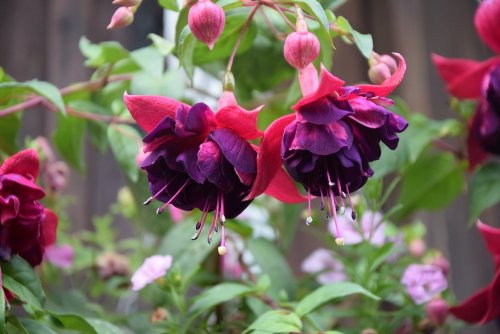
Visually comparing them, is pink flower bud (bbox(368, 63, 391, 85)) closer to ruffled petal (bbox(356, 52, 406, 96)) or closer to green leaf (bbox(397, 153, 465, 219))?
ruffled petal (bbox(356, 52, 406, 96))

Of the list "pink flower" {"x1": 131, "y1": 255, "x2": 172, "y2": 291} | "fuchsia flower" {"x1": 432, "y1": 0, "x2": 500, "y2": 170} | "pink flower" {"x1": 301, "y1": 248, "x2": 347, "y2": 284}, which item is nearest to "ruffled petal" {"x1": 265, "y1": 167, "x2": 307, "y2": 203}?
"pink flower" {"x1": 131, "y1": 255, "x2": 172, "y2": 291}

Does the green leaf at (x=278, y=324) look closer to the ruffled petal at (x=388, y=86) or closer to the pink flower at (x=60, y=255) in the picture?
the ruffled petal at (x=388, y=86)

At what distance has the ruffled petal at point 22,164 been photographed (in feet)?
1.97

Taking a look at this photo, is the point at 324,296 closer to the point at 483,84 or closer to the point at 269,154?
the point at 269,154

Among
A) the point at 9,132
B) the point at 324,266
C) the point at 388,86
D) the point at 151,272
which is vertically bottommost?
the point at 324,266

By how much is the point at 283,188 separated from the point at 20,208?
24 centimetres

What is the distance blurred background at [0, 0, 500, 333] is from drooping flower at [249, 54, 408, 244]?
2.58 ft

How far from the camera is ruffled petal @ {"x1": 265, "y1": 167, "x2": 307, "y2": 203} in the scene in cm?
59

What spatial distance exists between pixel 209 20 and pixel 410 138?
43 cm

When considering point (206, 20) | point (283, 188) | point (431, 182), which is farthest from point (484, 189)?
point (206, 20)

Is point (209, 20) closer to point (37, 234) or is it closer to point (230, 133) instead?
point (230, 133)

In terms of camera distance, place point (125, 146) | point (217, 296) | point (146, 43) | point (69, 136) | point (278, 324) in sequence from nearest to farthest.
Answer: point (278, 324)
point (217, 296)
point (125, 146)
point (69, 136)
point (146, 43)

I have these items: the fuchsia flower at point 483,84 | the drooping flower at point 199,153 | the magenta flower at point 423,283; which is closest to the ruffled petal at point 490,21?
the fuchsia flower at point 483,84

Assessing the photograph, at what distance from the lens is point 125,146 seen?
0.80 meters
